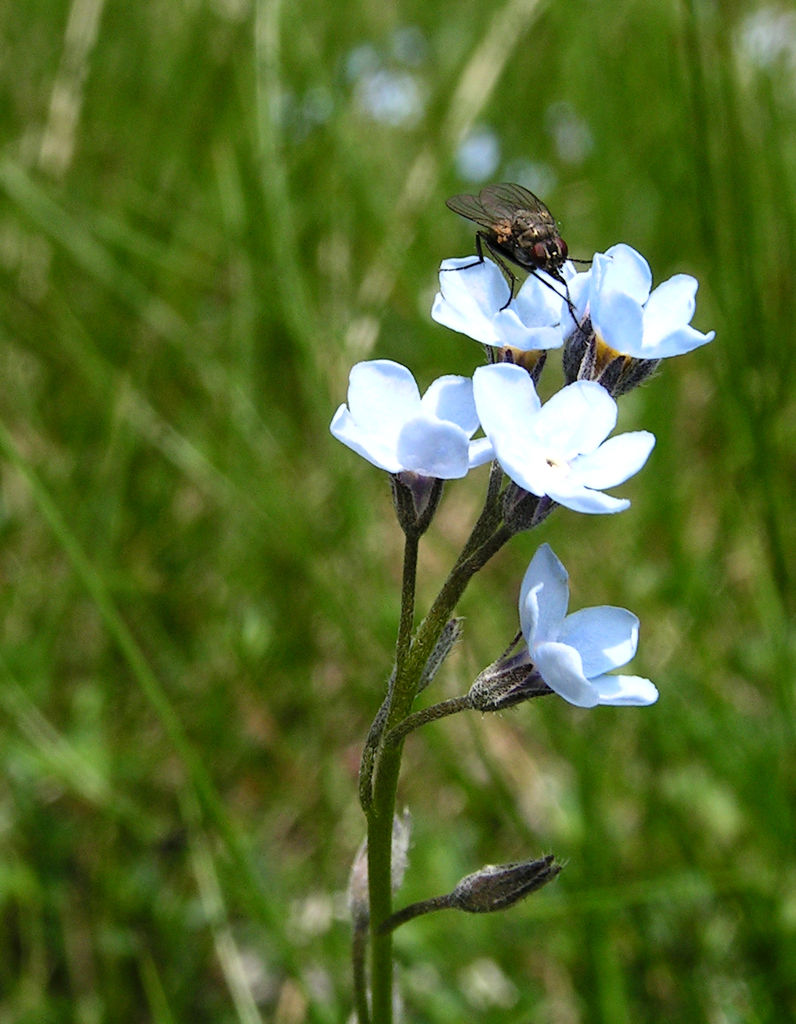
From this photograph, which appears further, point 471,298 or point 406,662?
point 471,298

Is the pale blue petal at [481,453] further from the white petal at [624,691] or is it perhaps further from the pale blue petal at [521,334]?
the white petal at [624,691]

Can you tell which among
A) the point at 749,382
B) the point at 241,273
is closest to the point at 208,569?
the point at 241,273

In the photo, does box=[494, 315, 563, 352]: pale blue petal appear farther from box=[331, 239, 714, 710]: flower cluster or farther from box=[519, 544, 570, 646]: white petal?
box=[519, 544, 570, 646]: white petal

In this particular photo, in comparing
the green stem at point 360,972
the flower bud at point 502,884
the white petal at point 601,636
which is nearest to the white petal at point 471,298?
the white petal at point 601,636

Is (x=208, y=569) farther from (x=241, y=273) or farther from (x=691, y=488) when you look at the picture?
(x=691, y=488)

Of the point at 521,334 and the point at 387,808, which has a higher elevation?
the point at 521,334

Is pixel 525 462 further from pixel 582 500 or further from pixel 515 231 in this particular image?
pixel 515 231

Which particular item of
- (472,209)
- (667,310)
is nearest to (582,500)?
(667,310)
